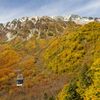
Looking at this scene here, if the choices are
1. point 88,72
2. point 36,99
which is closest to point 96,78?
point 88,72

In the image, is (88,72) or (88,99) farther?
(88,72)

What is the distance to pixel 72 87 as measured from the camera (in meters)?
68.9

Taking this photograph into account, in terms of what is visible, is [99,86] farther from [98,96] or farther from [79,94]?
[79,94]

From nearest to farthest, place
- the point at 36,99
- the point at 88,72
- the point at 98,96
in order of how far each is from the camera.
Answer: the point at 98,96
the point at 88,72
the point at 36,99

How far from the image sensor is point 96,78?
5450cm

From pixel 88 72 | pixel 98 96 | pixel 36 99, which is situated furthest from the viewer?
pixel 36 99

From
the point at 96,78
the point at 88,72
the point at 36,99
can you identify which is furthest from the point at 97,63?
the point at 36,99

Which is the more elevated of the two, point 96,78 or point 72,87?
point 96,78

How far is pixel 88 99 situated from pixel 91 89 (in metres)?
1.86

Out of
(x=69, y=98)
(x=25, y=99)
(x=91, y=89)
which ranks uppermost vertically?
(x=91, y=89)

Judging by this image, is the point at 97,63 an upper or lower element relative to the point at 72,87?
upper

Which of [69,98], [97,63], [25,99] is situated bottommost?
[25,99]

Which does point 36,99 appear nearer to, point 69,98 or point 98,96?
point 69,98

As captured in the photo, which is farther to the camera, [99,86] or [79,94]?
[79,94]
